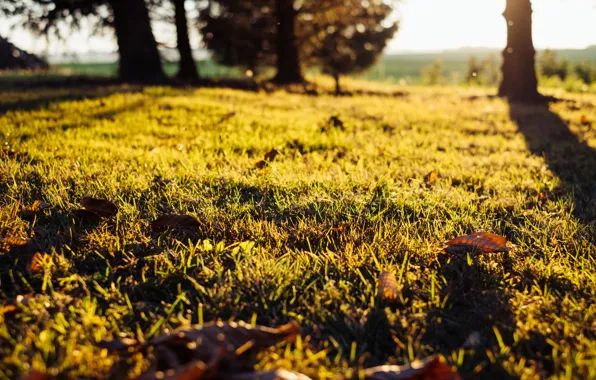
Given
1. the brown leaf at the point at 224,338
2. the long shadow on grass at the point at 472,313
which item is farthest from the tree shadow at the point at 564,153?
the brown leaf at the point at 224,338

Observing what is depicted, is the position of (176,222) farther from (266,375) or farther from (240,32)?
(240,32)

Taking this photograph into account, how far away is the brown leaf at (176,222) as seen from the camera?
7.59 feet

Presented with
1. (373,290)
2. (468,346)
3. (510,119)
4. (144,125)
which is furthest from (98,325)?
(510,119)

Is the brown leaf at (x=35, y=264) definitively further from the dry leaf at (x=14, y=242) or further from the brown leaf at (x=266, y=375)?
the brown leaf at (x=266, y=375)

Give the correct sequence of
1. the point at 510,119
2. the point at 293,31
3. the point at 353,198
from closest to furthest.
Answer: the point at 353,198
the point at 510,119
the point at 293,31

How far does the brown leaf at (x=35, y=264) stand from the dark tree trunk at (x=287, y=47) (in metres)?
13.1

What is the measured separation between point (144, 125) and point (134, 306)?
3766 mm

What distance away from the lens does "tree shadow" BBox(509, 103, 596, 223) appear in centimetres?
306

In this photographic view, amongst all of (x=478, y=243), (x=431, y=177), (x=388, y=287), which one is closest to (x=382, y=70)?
(x=431, y=177)

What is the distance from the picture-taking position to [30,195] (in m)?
2.68

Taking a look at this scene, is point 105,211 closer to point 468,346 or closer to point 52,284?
point 52,284

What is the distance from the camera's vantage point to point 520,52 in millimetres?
9500

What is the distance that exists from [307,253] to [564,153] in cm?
353

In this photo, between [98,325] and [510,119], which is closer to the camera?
[98,325]
